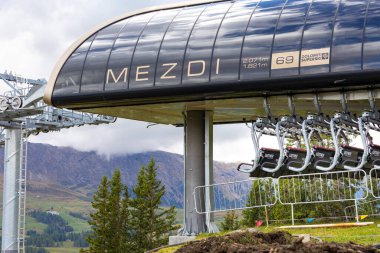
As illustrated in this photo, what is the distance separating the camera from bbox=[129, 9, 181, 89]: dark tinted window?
22.0m

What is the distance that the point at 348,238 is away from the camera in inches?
663

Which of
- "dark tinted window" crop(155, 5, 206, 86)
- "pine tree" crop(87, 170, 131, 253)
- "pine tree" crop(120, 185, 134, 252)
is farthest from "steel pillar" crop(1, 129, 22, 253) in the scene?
"pine tree" crop(120, 185, 134, 252)

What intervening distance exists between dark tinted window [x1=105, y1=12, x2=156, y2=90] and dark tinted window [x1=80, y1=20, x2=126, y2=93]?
205 millimetres

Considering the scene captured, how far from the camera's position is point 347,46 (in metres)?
19.4

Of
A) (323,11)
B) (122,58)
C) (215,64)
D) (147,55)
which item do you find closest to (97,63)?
(122,58)

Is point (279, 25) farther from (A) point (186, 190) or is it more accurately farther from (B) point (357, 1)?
(A) point (186, 190)

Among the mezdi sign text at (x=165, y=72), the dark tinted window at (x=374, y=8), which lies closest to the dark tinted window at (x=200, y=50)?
the mezdi sign text at (x=165, y=72)

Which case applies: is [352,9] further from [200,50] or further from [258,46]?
[200,50]

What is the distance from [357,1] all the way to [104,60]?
798 centimetres

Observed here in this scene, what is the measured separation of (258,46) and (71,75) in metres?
6.32

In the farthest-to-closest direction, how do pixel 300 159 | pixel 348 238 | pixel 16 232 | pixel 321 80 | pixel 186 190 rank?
1. pixel 16 232
2. pixel 186 190
3. pixel 300 159
4. pixel 321 80
5. pixel 348 238

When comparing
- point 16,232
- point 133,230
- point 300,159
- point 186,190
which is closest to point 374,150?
point 300,159

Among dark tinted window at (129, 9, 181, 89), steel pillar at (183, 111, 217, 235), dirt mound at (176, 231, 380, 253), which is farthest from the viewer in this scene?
steel pillar at (183, 111, 217, 235)

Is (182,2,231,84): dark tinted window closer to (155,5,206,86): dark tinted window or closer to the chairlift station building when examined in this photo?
the chairlift station building
